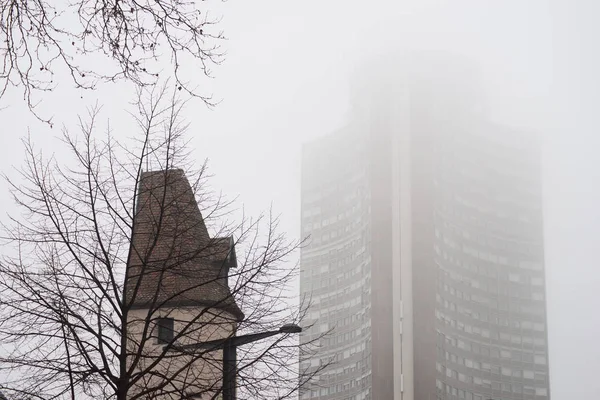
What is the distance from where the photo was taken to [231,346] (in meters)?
16.5

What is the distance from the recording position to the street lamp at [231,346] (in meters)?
15.5

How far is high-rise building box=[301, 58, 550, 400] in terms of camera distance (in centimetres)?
13888

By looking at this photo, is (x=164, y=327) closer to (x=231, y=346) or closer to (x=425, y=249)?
(x=231, y=346)

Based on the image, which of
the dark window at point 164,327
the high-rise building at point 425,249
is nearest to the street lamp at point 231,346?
the dark window at point 164,327

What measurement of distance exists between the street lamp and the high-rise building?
113474 millimetres

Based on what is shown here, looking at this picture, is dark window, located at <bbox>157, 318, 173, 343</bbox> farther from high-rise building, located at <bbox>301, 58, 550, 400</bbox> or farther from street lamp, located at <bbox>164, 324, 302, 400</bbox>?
high-rise building, located at <bbox>301, 58, 550, 400</bbox>

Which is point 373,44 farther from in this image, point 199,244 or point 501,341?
point 199,244

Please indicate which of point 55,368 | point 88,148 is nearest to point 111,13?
point 55,368

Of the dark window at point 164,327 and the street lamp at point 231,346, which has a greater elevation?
the dark window at point 164,327

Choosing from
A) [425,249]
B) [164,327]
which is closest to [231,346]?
[164,327]

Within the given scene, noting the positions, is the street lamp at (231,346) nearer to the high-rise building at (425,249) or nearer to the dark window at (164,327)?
the dark window at (164,327)

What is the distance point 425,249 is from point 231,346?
126723 millimetres

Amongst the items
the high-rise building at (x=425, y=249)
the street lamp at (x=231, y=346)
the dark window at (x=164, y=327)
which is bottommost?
the street lamp at (x=231, y=346)

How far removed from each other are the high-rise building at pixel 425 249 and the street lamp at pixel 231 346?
113 metres
